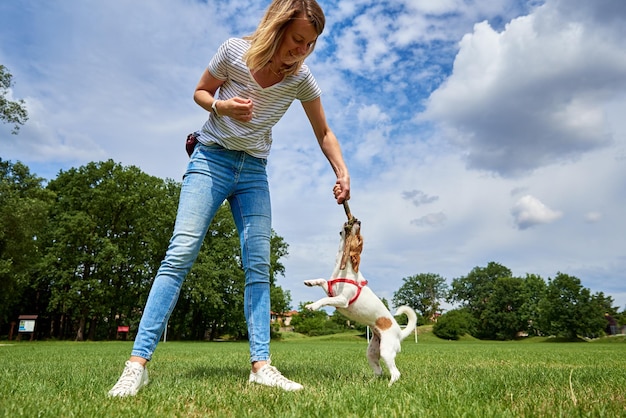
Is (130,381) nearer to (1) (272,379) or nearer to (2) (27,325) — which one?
(1) (272,379)

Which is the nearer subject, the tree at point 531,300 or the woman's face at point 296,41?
the woman's face at point 296,41

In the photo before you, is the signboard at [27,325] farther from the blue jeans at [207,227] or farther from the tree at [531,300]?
the tree at [531,300]

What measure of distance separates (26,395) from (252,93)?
8.67 feet

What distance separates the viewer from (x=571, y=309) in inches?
2062

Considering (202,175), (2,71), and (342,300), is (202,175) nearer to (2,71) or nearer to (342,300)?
(342,300)

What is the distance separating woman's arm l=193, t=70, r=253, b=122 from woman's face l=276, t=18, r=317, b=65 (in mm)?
481

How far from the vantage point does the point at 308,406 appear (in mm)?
2576

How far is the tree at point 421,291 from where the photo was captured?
90062 mm

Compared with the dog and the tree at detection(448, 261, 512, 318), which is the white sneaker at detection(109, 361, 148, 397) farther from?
the tree at detection(448, 261, 512, 318)

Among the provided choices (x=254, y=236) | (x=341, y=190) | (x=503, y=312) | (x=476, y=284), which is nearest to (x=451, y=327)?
(x=503, y=312)

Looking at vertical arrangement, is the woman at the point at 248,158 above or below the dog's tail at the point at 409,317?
above

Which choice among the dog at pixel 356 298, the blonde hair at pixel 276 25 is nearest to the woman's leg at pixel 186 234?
the blonde hair at pixel 276 25

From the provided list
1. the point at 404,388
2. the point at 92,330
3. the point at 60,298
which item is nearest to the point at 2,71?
the point at 60,298

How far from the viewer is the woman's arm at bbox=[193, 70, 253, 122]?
3396 millimetres
